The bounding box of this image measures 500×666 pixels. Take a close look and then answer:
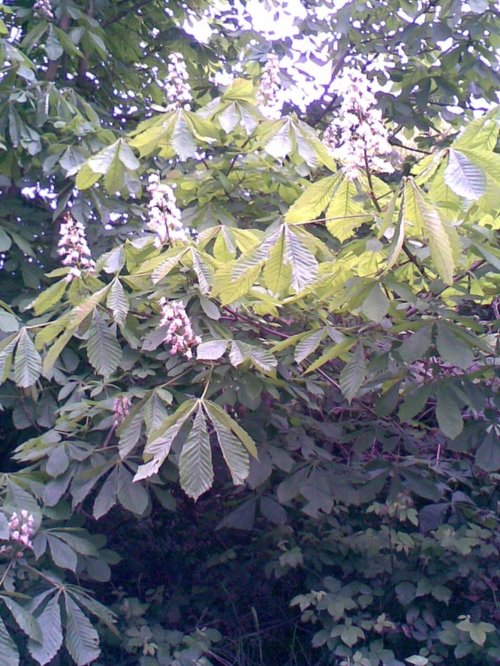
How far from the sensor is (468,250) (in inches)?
71.3

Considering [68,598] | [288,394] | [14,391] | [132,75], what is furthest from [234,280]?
[132,75]

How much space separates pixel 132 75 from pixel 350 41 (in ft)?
3.45

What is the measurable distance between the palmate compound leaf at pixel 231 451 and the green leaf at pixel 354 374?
318 millimetres

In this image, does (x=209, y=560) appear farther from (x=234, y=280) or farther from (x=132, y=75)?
(x=132, y=75)

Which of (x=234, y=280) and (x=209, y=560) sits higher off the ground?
(x=234, y=280)

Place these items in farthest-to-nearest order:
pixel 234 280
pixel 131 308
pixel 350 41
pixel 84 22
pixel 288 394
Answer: pixel 350 41
pixel 84 22
pixel 288 394
pixel 131 308
pixel 234 280

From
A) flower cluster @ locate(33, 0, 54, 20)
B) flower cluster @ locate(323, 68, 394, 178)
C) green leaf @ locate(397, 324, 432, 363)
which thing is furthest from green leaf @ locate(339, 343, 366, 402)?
flower cluster @ locate(33, 0, 54, 20)

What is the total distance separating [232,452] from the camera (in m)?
1.76

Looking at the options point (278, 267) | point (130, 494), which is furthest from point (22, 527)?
point (278, 267)

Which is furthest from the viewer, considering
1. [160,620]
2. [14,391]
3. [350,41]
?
[350,41]

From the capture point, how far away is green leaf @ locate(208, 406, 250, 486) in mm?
1743

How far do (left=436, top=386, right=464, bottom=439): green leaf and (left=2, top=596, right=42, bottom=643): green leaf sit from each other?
3.93ft

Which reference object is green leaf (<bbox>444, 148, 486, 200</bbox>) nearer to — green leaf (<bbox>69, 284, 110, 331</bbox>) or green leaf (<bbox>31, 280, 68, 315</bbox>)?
green leaf (<bbox>69, 284, 110, 331</bbox>)

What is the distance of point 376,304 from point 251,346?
1.21 ft
